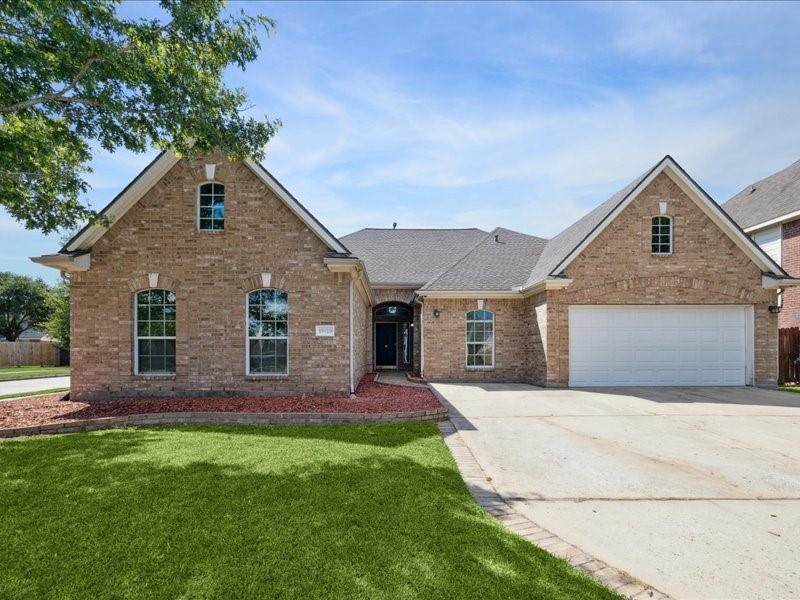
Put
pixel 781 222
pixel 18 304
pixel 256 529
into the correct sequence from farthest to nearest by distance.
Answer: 1. pixel 18 304
2. pixel 781 222
3. pixel 256 529

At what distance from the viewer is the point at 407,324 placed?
68.6ft

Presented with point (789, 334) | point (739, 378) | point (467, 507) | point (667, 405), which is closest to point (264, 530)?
point (467, 507)

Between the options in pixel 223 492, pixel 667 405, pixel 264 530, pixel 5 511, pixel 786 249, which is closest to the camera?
pixel 264 530

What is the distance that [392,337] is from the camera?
70.0 ft

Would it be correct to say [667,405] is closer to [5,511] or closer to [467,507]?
[467,507]

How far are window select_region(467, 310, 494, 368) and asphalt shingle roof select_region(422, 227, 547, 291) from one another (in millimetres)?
1113

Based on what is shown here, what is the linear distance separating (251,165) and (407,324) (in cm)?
1142

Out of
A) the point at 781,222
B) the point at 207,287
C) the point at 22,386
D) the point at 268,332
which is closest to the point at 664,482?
the point at 268,332

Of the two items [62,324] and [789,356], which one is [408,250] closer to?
[789,356]

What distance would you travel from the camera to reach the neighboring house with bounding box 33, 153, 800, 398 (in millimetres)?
11281

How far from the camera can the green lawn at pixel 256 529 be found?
3252 mm

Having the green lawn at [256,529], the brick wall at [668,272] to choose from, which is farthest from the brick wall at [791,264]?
the green lawn at [256,529]

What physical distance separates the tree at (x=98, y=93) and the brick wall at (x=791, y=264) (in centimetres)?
2058

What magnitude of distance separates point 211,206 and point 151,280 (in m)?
2.35
